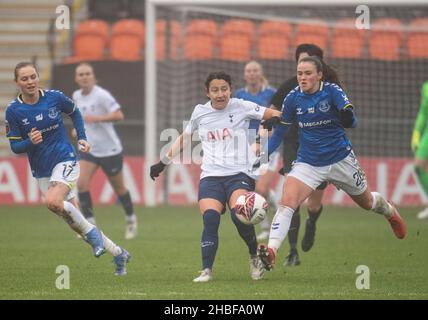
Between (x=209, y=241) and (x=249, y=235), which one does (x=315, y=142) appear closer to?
(x=249, y=235)

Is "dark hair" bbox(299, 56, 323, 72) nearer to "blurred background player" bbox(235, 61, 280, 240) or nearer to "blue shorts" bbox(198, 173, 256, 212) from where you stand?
"blue shorts" bbox(198, 173, 256, 212)

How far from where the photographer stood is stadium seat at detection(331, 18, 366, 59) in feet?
65.5

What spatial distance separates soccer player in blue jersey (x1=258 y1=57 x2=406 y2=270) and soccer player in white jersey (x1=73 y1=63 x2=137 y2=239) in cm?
495

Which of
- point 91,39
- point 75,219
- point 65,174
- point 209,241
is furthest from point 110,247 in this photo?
point 91,39

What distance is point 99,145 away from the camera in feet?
48.7

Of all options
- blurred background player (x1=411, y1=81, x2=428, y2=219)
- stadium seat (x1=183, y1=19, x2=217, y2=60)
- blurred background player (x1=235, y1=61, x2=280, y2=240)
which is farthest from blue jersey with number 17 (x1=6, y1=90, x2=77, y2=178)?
stadium seat (x1=183, y1=19, x2=217, y2=60)

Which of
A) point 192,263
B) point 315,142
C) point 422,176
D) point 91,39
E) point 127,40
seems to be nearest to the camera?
point 315,142

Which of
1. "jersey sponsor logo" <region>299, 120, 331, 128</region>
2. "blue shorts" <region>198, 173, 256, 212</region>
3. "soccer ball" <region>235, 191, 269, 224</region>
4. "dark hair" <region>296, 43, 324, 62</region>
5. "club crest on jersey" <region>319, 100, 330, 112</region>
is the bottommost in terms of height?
"soccer ball" <region>235, 191, 269, 224</region>

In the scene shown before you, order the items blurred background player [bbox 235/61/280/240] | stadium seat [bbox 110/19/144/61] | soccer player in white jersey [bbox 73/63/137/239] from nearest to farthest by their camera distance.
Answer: blurred background player [bbox 235/61/280/240] → soccer player in white jersey [bbox 73/63/137/239] → stadium seat [bbox 110/19/144/61]

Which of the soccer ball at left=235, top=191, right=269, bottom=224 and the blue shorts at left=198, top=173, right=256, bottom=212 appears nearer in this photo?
the soccer ball at left=235, top=191, right=269, bottom=224

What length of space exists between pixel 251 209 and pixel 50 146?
211 cm

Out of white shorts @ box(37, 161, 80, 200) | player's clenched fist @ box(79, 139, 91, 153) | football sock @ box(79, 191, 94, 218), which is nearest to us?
white shorts @ box(37, 161, 80, 200)
